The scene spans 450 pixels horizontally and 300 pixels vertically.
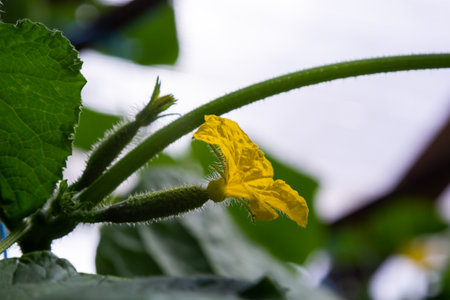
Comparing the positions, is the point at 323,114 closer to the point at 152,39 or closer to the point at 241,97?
the point at 152,39

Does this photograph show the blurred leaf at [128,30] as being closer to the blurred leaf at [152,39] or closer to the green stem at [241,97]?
the blurred leaf at [152,39]

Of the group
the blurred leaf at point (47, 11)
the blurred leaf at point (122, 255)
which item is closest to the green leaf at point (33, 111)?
the blurred leaf at point (122, 255)

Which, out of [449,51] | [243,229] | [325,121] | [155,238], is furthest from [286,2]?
[449,51]

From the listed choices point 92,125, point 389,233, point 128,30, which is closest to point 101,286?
point 92,125

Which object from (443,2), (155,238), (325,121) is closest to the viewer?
(155,238)

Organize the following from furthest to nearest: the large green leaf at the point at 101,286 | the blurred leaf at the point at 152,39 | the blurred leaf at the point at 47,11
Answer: the blurred leaf at the point at 152,39 < the blurred leaf at the point at 47,11 < the large green leaf at the point at 101,286

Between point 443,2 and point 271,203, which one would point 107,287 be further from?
point 443,2
